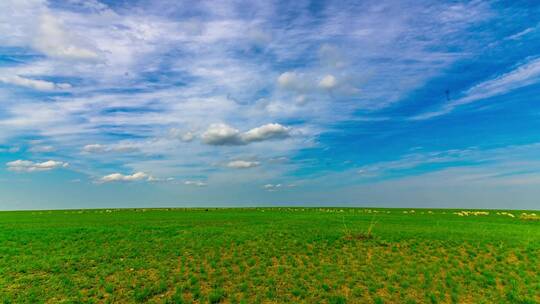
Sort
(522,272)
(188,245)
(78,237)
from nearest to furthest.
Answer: (522,272) → (188,245) → (78,237)

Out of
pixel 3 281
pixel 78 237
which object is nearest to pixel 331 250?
pixel 3 281

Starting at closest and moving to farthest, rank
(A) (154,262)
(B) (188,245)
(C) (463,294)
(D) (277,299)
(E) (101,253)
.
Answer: (D) (277,299) → (C) (463,294) → (A) (154,262) → (E) (101,253) → (B) (188,245)

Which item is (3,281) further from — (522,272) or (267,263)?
(522,272)

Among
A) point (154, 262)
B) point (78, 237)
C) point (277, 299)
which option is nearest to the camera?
point (277, 299)

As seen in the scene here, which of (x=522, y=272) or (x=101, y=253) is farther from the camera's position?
(x=101, y=253)

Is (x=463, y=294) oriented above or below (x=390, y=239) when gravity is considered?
below

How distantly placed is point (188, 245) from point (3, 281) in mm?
13289

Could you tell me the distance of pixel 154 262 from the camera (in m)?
23.8

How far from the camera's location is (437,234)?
112 ft

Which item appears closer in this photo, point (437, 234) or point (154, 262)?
point (154, 262)

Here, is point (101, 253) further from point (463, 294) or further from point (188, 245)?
point (463, 294)

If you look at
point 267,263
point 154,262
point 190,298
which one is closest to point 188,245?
point 154,262

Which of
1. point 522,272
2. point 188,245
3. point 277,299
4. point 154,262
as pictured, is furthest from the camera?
point 188,245

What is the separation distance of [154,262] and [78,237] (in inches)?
568
